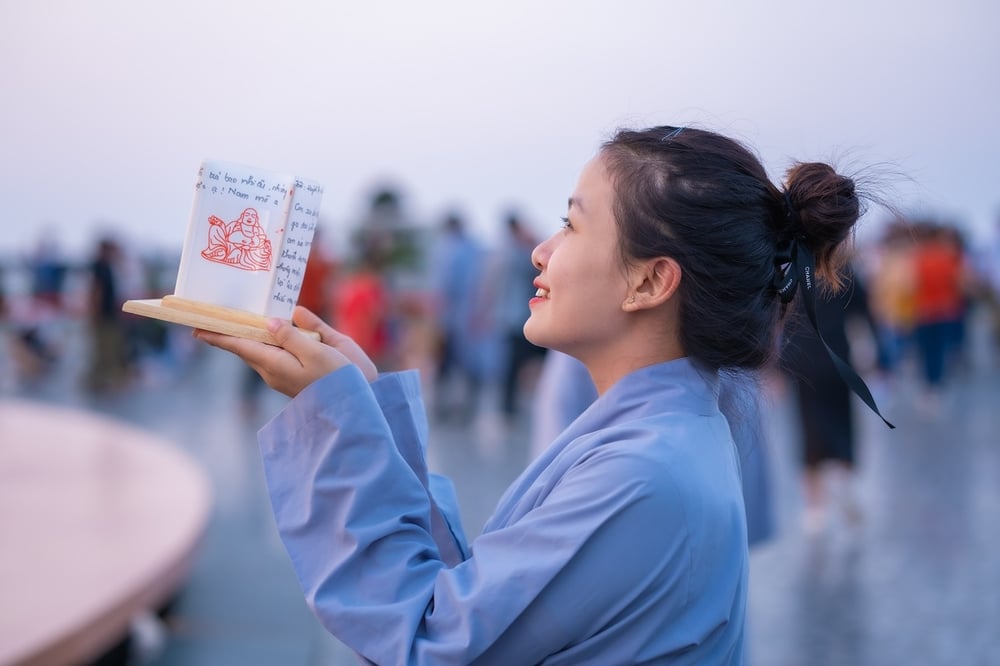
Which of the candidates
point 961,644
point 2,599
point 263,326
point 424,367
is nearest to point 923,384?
point 424,367

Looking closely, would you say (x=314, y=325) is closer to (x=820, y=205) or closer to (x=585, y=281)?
(x=585, y=281)

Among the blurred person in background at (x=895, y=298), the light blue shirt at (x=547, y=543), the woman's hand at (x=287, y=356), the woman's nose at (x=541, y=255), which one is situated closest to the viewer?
the light blue shirt at (x=547, y=543)

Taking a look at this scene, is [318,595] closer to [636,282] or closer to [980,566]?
[636,282]

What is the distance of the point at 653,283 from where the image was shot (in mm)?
1292

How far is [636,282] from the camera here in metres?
1.28

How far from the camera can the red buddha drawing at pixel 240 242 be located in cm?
135

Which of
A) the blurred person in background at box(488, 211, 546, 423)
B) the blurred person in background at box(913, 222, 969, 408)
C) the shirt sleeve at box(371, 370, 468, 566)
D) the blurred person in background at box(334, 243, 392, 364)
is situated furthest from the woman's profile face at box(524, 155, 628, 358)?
the blurred person in background at box(913, 222, 969, 408)

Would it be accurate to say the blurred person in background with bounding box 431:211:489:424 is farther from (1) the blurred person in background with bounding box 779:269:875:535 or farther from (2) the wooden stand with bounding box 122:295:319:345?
(2) the wooden stand with bounding box 122:295:319:345

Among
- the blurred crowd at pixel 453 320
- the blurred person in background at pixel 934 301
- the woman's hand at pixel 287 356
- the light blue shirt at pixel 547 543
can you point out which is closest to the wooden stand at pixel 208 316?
the woman's hand at pixel 287 356

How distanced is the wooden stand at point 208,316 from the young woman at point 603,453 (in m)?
0.02

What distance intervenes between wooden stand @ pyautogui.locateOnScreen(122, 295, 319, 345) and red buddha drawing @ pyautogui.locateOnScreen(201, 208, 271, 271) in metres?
0.07

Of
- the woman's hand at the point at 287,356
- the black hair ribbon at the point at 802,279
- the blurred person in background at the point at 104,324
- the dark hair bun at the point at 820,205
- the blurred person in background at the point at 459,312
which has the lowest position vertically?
the blurred person in background at the point at 104,324

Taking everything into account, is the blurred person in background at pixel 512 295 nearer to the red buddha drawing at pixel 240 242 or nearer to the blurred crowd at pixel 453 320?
the blurred crowd at pixel 453 320

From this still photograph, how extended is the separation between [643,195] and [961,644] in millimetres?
3148
